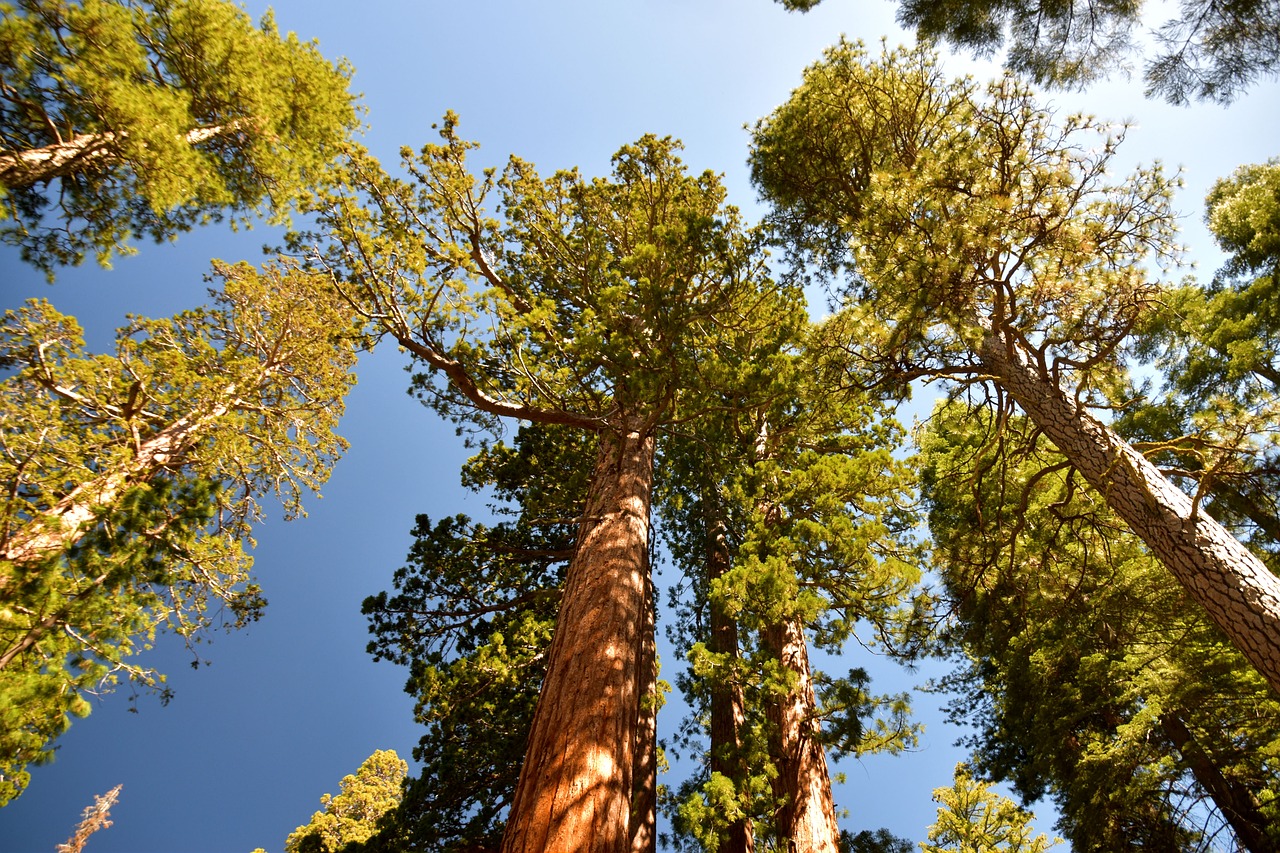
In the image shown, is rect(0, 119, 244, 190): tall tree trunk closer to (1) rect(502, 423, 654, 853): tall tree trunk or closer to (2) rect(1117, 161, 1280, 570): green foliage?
(1) rect(502, 423, 654, 853): tall tree trunk

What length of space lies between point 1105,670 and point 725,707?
536 cm

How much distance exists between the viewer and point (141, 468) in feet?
19.1

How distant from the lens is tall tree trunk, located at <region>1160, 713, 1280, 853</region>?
596 centimetres

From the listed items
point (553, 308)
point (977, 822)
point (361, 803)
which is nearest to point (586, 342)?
point (553, 308)

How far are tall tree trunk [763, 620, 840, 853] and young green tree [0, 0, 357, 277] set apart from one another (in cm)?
885

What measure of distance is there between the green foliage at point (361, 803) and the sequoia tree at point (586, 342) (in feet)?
46.5

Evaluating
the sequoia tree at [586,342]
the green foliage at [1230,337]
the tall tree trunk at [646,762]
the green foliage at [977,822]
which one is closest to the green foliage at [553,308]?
the sequoia tree at [586,342]

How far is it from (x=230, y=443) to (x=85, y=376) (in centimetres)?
194

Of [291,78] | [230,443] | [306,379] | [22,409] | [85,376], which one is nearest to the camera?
[22,409]

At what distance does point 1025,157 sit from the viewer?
17.0 feet

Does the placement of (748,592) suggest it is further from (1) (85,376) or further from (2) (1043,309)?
(1) (85,376)

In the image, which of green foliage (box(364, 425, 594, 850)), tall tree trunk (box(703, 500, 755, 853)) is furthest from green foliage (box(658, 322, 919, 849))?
green foliage (box(364, 425, 594, 850))

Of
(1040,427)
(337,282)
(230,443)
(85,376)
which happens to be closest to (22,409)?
(85,376)

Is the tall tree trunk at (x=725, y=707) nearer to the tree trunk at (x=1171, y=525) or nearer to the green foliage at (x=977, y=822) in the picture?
the tree trunk at (x=1171, y=525)
